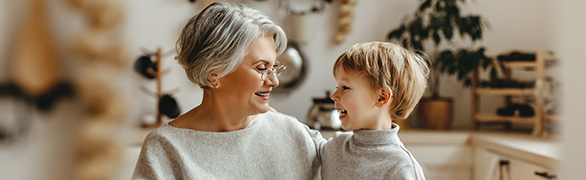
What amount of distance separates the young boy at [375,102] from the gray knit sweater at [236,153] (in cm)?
13

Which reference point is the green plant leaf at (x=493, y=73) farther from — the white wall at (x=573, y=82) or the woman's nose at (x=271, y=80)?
the woman's nose at (x=271, y=80)

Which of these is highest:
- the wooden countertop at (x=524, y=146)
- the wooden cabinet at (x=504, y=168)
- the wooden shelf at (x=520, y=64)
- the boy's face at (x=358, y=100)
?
the boy's face at (x=358, y=100)

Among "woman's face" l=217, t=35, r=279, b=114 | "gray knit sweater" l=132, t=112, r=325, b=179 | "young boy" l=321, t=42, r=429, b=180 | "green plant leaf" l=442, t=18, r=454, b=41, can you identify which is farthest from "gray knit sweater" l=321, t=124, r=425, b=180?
"green plant leaf" l=442, t=18, r=454, b=41

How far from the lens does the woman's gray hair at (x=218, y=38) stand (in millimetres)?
1143

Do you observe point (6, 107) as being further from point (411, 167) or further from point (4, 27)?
point (411, 167)

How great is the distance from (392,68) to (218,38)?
43cm

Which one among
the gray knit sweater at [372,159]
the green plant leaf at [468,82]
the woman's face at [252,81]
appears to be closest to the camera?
the gray knit sweater at [372,159]

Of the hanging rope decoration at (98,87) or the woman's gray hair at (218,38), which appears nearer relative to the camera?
the woman's gray hair at (218,38)

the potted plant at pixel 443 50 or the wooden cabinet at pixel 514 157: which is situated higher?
the potted plant at pixel 443 50

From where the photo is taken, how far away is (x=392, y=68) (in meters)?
1.14

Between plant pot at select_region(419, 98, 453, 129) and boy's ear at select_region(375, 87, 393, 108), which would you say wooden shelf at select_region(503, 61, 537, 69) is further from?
boy's ear at select_region(375, 87, 393, 108)

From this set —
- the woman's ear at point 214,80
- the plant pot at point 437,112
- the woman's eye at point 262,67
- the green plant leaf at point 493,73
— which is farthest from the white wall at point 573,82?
the plant pot at point 437,112

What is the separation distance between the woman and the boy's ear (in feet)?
0.87

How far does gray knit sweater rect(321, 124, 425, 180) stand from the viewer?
1092 millimetres
